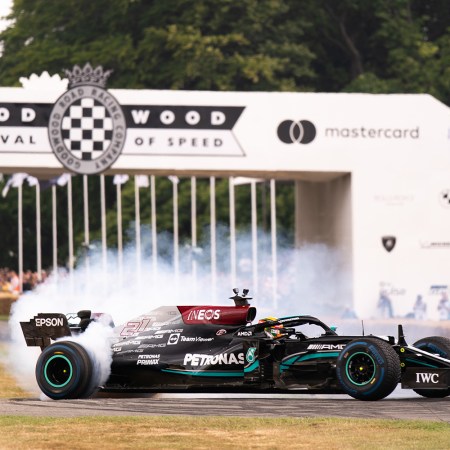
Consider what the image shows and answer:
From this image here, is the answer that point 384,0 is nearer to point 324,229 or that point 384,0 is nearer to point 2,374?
point 324,229

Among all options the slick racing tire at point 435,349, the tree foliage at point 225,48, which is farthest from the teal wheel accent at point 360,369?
the tree foliage at point 225,48

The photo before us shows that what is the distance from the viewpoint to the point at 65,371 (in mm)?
14688

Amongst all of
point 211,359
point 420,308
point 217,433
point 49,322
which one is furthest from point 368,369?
point 420,308

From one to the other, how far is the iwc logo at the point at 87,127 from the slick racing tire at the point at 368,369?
1725 centimetres

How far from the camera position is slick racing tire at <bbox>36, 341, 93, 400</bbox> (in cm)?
1448

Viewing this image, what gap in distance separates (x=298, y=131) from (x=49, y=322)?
1691 centimetres

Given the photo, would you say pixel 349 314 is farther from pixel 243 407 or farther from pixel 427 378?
pixel 243 407

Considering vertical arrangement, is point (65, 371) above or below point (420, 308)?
below

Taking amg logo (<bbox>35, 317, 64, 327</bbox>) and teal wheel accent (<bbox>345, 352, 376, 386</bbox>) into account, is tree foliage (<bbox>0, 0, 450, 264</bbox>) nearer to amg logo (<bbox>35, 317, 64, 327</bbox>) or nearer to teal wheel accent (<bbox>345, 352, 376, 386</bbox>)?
amg logo (<bbox>35, 317, 64, 327</bbox>)

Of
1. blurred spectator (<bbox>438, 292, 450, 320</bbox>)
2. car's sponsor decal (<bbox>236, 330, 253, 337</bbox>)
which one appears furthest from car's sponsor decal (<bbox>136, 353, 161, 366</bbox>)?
blurred spectator (<bbox>438, 292, 450, 320</bbox>)

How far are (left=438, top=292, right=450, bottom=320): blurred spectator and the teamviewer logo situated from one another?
15.4 ft

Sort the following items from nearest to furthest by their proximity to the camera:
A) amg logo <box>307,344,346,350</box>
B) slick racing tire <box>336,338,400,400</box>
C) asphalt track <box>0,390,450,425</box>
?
asphalt track <box>0,390,450,425</box>
slick racing tire <box>336,338,400,400</box>
amg logo <box>307,344,346,350</box>

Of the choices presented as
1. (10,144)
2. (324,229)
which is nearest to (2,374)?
(10,144)

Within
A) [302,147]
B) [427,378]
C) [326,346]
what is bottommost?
[427,378]
